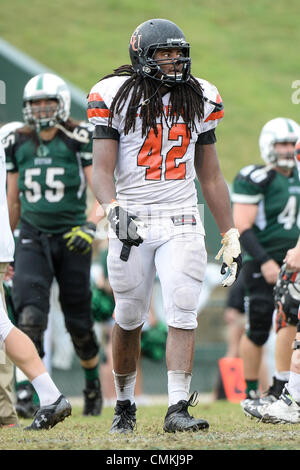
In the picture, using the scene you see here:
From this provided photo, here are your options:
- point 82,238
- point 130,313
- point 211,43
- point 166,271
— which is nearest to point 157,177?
point 166,271

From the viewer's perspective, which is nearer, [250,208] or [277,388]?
[277,388]

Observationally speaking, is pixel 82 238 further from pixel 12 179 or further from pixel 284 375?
pixel 284 375

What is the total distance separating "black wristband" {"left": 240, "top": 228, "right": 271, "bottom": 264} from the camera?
25.1 feet

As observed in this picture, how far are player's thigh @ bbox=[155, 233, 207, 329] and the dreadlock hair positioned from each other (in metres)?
0.58

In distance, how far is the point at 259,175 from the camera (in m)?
7.80

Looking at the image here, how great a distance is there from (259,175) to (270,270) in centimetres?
74

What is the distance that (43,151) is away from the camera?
284 inches

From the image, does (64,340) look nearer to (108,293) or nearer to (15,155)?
(108,293)

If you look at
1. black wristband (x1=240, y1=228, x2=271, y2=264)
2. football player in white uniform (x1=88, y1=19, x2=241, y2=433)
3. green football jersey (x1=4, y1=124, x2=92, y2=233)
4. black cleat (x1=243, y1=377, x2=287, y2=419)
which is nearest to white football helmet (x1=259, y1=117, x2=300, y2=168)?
black wristband (x1=240, y1=228, x2=271, y2=264)

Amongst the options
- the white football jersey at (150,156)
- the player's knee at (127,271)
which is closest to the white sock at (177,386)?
the player's knee at (127,271)

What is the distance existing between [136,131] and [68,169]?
2.12 metres

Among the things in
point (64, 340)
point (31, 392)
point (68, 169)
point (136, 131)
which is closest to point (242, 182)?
point (68, 169)

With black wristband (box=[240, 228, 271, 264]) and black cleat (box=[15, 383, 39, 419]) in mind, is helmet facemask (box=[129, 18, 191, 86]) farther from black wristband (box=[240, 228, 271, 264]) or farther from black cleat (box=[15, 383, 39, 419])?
→ black cleat (box=[15, 383, 39, 419])

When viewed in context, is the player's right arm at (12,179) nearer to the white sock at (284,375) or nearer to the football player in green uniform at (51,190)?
the football player in green uniform at (51,190)
